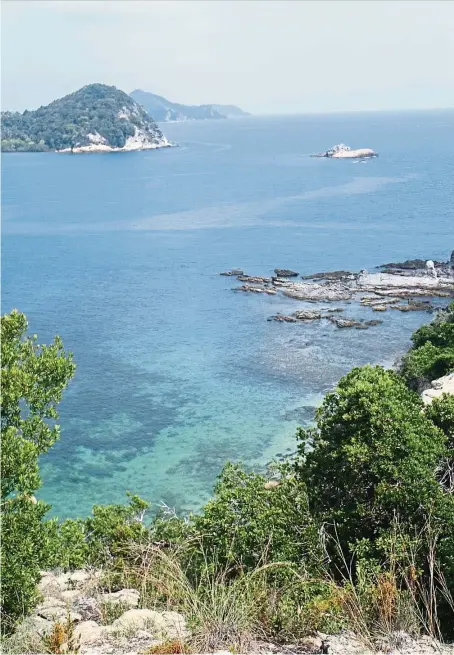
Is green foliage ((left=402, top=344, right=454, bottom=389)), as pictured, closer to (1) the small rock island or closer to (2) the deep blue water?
(2) the deep blue water

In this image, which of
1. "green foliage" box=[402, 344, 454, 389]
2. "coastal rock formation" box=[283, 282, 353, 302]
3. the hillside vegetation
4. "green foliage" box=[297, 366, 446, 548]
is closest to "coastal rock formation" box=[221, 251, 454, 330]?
"coastal rock formation" box=[283, 282, 353, 302]

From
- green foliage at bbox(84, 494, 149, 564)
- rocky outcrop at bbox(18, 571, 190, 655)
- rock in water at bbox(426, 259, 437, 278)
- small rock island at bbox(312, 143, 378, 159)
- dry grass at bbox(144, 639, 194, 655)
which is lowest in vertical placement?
green foliage at bbox(84, 494, 149, 564)

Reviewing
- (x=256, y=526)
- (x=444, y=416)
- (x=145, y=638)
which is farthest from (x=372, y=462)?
(x=145, y=638)

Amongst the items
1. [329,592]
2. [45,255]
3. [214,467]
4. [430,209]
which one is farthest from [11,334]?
[430,209]

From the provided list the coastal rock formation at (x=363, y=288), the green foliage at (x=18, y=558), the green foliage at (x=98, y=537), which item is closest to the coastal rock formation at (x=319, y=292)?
the coastal rock formation at (x=363, y=288)

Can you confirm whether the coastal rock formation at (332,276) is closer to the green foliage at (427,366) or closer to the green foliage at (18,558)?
the green foliage at (427,366)

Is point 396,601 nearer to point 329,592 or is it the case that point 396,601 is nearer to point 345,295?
point 329,592

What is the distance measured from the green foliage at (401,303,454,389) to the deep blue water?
5.53 metres

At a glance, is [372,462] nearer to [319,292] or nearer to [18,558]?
[18,558]

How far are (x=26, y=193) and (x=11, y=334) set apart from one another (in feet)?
424

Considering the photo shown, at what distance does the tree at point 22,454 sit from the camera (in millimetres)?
13883

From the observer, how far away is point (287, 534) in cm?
1689

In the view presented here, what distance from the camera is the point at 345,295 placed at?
63406 millimetres

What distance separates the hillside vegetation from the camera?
11703 millimetres
